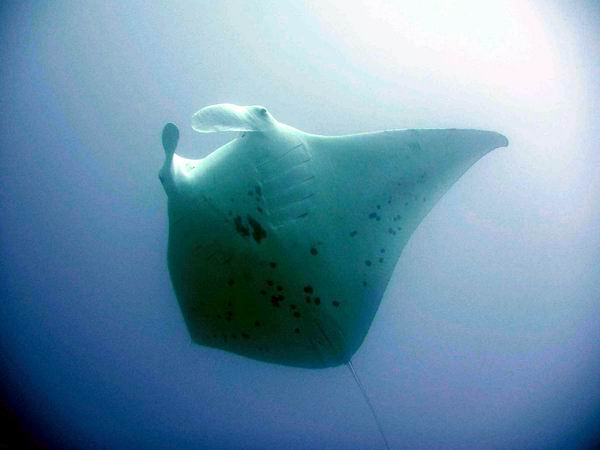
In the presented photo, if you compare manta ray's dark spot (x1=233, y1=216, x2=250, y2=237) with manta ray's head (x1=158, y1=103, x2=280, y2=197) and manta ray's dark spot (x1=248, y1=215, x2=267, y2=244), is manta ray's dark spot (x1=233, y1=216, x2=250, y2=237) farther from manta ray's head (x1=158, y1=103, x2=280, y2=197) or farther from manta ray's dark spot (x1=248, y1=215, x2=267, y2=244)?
manta ray's head (x1=158, y1=103, x2=280, y2=197)

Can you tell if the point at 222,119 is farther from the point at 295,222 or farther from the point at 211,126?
the point at 295,222

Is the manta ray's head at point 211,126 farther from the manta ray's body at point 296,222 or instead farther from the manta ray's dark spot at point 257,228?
the manta ray's dark spot at point 257,228

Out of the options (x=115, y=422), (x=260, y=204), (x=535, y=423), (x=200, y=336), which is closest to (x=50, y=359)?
(x=115, y=422)

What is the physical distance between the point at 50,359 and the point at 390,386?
7.70 meters

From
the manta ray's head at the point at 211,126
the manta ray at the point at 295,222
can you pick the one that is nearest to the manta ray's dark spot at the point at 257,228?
the manta ray at the point at 295,222

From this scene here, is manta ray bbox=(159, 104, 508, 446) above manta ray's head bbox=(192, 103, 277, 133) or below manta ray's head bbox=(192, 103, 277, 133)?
below

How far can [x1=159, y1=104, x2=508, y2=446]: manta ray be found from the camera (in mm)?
1419

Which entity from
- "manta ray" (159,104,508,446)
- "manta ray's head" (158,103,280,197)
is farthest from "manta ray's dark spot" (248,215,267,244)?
"manta ray's head" (158,103,280,197)

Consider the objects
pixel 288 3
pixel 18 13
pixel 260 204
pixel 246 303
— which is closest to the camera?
pixel 260 204

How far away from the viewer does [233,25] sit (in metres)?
6.46

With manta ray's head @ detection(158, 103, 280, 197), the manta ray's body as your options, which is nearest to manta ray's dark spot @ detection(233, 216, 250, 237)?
the manta ray's body

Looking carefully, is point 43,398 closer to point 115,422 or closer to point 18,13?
point 115,422

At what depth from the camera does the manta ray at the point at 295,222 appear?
1419 mm

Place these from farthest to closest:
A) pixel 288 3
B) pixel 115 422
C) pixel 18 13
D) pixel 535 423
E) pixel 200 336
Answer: pixel 115 422 → pixel 535 423 → pixel 288 3 → pixel 18 13 → pixel 200 336
